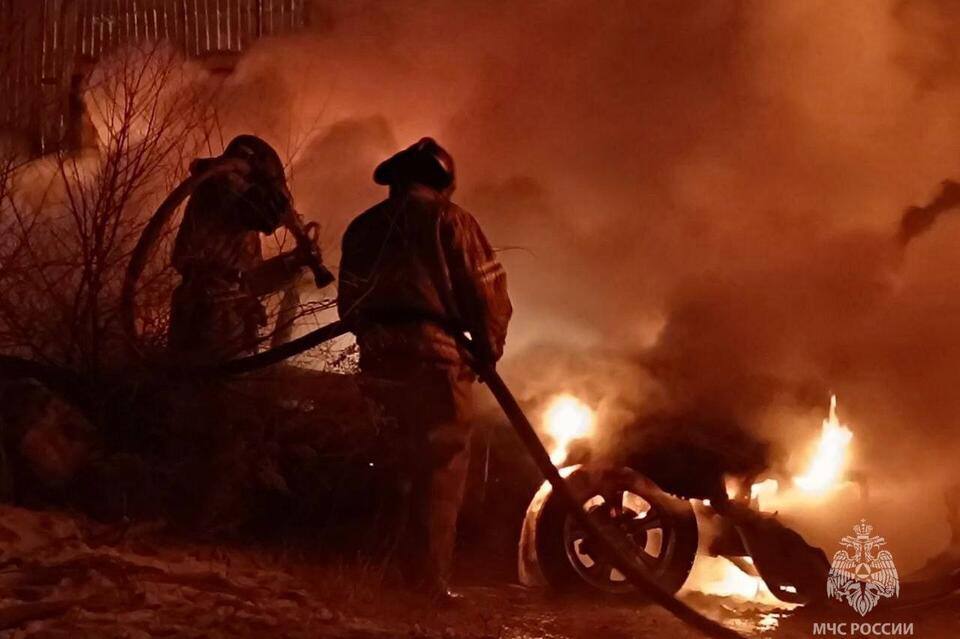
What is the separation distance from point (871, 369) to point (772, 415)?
1.91 meters

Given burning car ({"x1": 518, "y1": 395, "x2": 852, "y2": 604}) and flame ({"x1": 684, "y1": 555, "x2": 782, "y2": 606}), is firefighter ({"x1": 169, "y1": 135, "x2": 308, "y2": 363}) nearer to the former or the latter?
burning car ({"x1": 518, "y1": 395, "x2": 852, "y2": 604})

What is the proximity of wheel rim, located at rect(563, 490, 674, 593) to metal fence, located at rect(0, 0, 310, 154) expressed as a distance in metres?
7.41

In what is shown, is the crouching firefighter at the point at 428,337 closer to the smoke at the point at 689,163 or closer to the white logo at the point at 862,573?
the white logo at the point at 862,573

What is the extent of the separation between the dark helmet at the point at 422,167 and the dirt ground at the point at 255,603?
236 cm

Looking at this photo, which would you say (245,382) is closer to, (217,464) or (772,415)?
(217,464)

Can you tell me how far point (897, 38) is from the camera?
10062 mm

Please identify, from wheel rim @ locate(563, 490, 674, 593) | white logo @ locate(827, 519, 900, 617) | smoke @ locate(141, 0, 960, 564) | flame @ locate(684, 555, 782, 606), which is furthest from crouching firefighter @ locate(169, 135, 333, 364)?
white logo @ locate(827, 519, 900, 617)

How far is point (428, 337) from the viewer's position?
5.44m

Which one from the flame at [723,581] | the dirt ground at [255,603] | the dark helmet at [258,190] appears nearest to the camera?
the dirt ground at [255,603]

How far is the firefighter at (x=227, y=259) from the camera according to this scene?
6.16 m

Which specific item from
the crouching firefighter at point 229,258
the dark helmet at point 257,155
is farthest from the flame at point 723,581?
the dark helmet at point 257,155

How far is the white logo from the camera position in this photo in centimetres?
584

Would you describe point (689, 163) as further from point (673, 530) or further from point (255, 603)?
point (255, 603)

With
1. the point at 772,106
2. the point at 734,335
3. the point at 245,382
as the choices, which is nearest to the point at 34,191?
the point at 245,382
